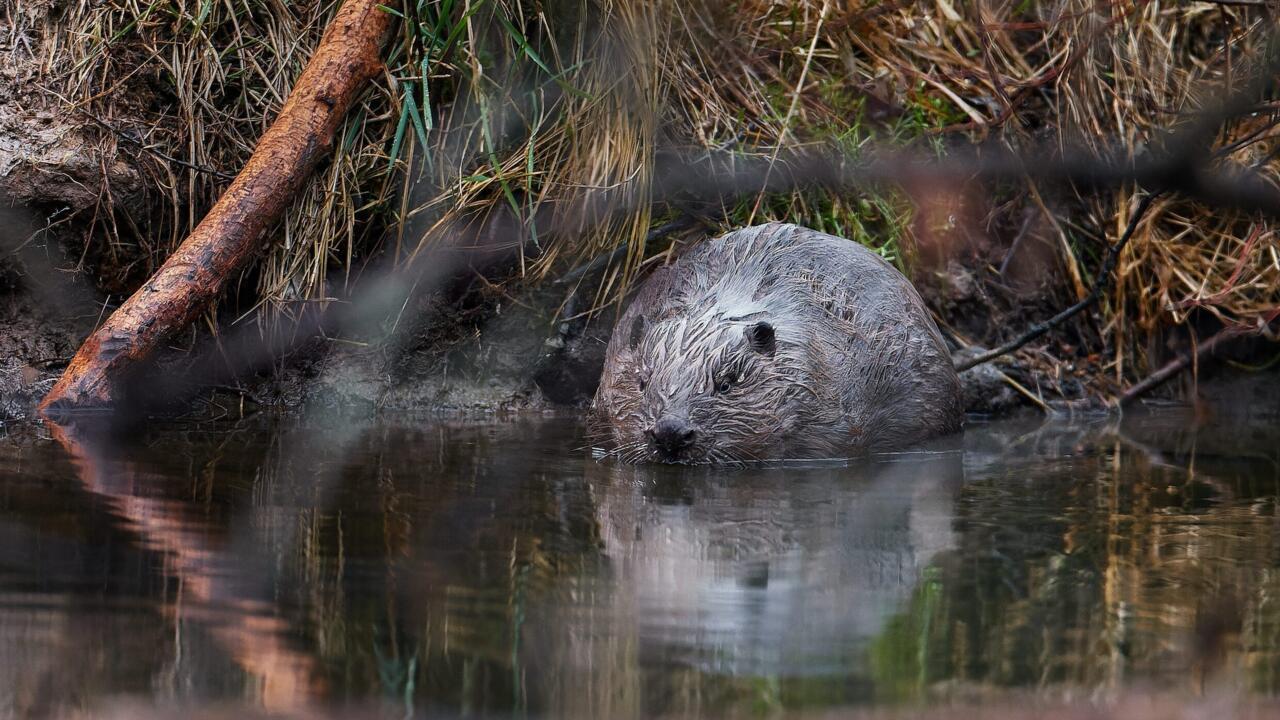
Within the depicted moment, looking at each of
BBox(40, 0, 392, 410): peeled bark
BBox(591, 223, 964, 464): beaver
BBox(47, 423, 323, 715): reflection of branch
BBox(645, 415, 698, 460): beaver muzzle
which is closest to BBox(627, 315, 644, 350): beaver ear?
BBox(591, 223, 964, 464): beaver

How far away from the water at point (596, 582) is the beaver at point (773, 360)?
8.9 inches

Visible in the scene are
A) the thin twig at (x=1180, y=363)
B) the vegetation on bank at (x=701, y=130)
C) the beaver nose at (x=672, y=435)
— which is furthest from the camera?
the thin twig at (x=1180, y=363)

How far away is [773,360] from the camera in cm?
491

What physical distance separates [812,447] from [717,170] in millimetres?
1995

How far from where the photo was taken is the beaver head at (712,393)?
15.5ft

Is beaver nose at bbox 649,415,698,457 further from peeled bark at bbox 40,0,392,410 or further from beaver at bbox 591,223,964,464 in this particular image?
peeled bark at bbox 40,0,392,410

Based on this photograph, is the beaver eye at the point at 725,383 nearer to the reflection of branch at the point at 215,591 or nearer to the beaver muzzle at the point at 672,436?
the beaver muzzle at the point at 672,436

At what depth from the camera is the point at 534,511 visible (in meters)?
3.64

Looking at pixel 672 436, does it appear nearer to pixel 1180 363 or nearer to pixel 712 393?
pixel 712 393

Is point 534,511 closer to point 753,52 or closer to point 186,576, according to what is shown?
point 186,576

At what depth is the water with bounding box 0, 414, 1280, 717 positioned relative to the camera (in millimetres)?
2133

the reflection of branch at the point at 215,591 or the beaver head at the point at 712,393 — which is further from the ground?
the beaver head at the point at 712,393

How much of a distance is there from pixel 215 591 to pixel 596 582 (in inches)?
32.3

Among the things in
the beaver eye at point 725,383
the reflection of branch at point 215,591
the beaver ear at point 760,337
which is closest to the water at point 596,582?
the reflection of branch at point 215,591
